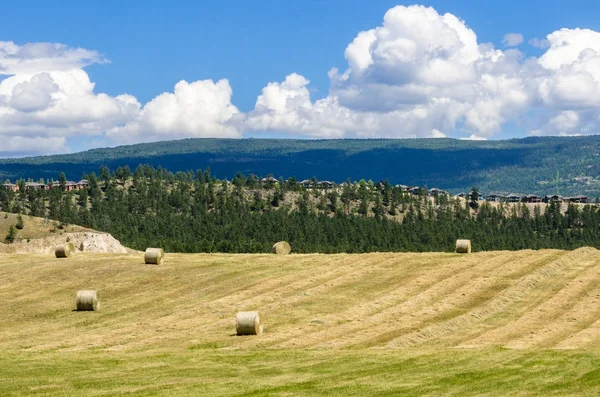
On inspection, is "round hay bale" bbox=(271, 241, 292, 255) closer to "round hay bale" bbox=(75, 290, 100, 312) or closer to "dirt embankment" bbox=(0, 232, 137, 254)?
"round hay bale" bbox=(75, 290, 100, 312)

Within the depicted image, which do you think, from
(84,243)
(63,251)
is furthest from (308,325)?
(84,243)

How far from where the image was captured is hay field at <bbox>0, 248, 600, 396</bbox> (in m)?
29.2

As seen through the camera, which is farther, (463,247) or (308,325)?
(463,247)

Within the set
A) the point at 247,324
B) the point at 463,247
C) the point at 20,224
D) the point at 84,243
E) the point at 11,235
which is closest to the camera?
the point at 247,324

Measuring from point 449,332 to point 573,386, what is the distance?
14.4 metres

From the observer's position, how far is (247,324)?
41.3 metres

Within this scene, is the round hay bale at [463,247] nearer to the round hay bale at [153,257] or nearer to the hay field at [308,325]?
the hay field at [308,325]

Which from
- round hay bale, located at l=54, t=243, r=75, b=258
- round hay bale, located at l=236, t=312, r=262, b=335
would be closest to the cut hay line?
round hay bale, located at l=236, t=312, r=262, b=335

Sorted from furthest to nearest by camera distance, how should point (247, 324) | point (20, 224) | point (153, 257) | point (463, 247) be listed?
point (20, 224)
point (463, 247)
point (153, 257)
point (247, 324)

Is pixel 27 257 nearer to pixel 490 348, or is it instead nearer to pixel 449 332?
pixel 449 332

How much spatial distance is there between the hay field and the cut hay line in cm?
77

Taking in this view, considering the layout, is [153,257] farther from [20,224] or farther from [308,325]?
[20,224]

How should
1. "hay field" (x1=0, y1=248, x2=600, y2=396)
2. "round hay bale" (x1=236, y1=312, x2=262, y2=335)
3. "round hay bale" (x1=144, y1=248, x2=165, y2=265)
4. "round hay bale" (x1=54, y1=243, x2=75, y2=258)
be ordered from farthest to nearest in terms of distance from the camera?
"round hay bale" (x1=54, y1=243, x2=75, y2=258)
"round hay bale" (x1=144, y1=248, x2=165, y2=265)
"round hay bale" (x1=236, y1=312, x2=262, y2=335)
"hay field" (x1=0, y1=248, x2=600, y2=396)

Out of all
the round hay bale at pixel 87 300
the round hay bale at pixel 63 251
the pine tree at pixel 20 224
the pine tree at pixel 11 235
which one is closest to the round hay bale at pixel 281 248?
the round hay bale at pixel 63 251
